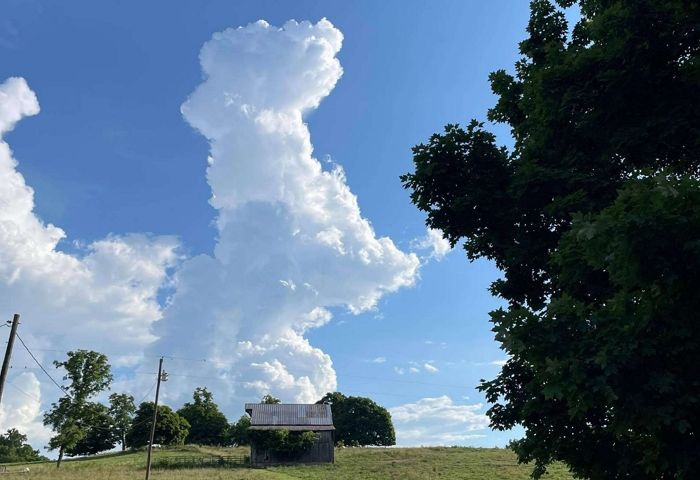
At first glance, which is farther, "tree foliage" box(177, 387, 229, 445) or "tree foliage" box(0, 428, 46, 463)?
"tree foliage" box(0, 428, 46, 463)

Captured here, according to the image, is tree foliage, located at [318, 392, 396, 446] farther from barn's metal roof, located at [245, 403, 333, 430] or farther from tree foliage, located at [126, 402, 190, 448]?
barn's metal roof, located at [245, 403, 333, 430]

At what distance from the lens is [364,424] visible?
9812 centimetres

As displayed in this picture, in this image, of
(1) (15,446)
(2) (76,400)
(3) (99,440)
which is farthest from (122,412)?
(1) (15,446)

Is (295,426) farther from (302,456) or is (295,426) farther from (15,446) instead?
(15,446)

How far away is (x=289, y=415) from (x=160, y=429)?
83.2 ft

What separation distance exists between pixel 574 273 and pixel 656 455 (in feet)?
10.9

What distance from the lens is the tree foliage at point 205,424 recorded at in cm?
9368

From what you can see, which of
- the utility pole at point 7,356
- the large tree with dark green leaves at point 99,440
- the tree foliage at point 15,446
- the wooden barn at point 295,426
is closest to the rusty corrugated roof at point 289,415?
the wooden barn at point 295,426

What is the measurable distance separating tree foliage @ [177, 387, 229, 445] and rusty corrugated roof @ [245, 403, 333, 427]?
33.6 metres

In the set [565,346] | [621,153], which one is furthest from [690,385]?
[621,153]

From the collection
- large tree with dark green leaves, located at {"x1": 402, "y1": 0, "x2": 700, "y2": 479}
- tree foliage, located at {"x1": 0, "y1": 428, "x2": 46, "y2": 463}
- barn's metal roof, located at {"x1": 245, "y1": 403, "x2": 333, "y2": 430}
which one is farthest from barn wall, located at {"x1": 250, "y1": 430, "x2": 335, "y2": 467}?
tree foliage, located at {"x1": 0, "y1": 428, "x2": 46, "y2": 463}

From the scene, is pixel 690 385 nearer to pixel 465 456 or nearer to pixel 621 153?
pixel 621 153

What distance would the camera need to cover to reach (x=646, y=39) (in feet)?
34.7

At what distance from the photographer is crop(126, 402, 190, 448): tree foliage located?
7669cm
